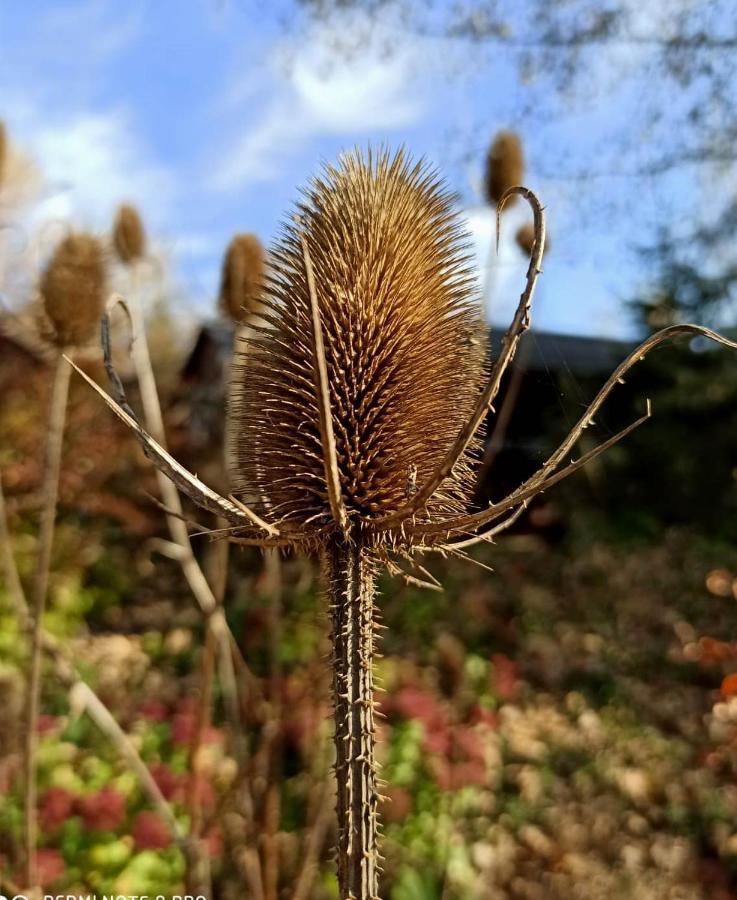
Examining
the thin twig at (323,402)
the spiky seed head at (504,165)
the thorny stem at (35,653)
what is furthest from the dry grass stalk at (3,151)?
the thin twig at (323,402)

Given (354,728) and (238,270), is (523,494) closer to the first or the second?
(354,728)

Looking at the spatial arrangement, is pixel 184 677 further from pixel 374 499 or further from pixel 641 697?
pixel 374 499

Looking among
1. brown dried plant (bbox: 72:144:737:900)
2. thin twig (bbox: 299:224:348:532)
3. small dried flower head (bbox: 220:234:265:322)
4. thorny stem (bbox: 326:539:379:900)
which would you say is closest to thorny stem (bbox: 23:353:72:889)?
small dried flower head (bbox: 220:234:265:322)

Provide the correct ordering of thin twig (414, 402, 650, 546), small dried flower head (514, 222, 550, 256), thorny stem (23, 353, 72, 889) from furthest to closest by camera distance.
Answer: small dried flower head (514, 222, 550, 256), thorny stem (23, 353, 72, 889), thin twig (414, 402, 650, 546)

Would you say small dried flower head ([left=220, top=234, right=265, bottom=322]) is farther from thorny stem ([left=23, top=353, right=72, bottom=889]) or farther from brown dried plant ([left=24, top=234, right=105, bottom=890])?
thorny stem ([left=23, top=353, right=72, bottom=889])

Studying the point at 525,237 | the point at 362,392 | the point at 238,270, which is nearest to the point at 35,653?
the point at 238,270

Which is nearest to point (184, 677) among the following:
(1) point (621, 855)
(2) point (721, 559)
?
(1) point (621, 855)
